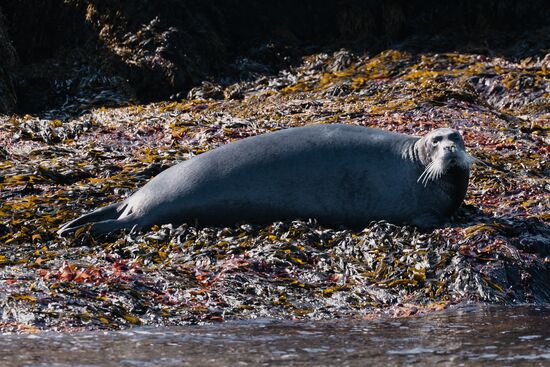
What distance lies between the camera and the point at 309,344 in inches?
156

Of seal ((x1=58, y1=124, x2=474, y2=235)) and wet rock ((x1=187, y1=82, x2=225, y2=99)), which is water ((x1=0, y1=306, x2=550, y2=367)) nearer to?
seal ((x1=58, y1=124, x2=474, y2=235))

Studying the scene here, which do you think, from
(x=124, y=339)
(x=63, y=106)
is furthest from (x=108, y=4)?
(x=124, y=339)

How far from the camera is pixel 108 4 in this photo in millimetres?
11789

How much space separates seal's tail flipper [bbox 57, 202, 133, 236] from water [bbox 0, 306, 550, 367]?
1.81m

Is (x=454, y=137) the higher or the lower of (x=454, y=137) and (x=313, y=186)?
the higher

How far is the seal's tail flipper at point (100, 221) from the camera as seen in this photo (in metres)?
6.12

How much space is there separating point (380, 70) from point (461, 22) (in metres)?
1.52

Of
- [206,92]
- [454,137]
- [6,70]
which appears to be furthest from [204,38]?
[454,137]

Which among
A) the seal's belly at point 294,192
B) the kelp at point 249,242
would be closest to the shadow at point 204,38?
the kelp at point 249,242

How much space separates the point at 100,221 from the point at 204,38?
564 centimetres

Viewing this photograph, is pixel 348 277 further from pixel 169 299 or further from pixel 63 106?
pixel 63 106

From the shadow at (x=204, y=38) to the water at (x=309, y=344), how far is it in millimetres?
6628

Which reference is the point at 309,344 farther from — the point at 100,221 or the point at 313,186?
the point at 100,221

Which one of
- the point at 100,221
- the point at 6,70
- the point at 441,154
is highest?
the point at 6,70
